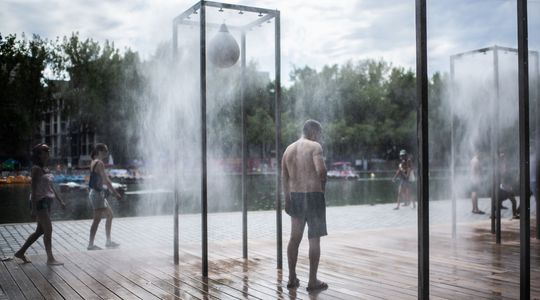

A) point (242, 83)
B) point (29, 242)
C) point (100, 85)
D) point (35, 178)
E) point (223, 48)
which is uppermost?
point (100, 85)

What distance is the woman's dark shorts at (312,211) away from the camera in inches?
223

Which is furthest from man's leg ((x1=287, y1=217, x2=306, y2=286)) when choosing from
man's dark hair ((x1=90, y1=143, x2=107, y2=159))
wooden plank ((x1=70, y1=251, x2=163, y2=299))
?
man's dark hair ((x1=90, y1=143, x2=107, y2=159))

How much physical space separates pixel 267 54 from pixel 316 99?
55.9 m

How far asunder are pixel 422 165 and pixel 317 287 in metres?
2.28

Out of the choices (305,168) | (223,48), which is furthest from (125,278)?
(223,48)

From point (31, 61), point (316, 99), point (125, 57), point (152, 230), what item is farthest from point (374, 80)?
point (152, 230)

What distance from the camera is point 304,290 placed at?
5.79 m

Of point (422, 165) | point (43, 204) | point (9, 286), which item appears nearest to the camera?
point (422, 165)

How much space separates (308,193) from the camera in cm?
570

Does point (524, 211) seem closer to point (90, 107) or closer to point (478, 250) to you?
point (478, 250)

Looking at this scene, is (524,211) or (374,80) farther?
(374,80)

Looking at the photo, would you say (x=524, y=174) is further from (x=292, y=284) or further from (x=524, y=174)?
(x=292, y=284)

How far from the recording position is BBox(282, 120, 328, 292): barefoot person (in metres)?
5.66

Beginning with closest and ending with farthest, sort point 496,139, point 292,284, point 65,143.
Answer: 1. point 292,284
2. point 496,139
3. point 65,143
